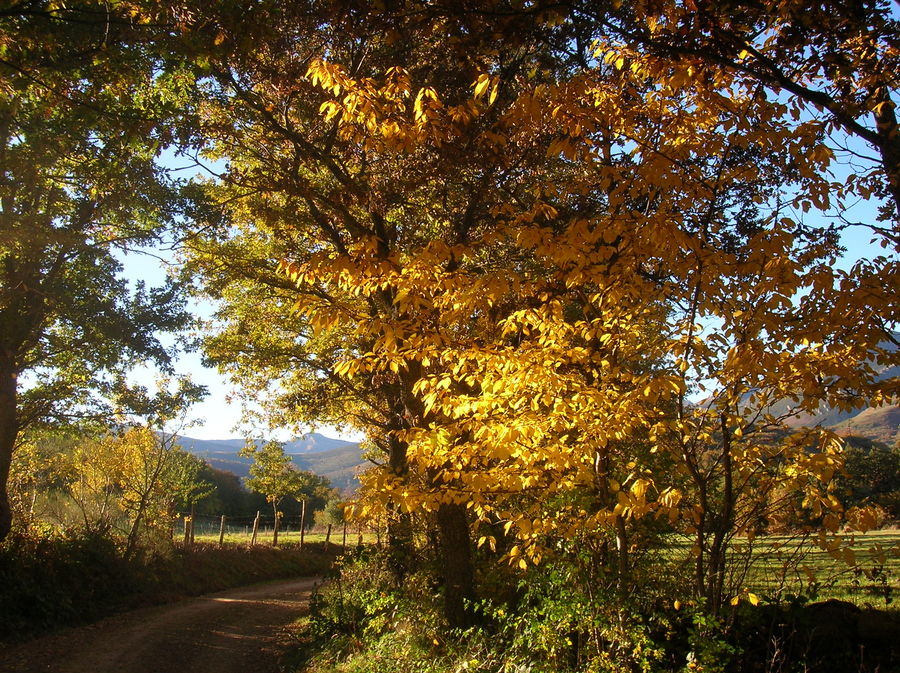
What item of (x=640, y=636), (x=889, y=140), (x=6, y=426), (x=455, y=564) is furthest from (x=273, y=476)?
(x=889, y=140)

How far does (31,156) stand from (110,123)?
2549 millimetres

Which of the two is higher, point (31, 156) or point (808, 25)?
point (31, 156)

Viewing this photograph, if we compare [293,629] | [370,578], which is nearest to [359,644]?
[370,578]

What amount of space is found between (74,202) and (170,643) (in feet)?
28.5

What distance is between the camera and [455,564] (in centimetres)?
754

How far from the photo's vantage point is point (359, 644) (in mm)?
8484

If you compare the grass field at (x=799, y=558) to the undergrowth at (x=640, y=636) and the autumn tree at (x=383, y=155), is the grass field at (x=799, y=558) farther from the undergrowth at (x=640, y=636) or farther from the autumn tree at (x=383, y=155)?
the autumn tree at (x=383, y=155)

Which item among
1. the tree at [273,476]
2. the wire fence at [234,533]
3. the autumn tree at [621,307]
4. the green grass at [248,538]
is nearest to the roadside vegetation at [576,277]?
the autumn tree at [621,307]

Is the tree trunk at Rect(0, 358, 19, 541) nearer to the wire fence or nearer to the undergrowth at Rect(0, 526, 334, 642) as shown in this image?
the undergrowth at Rect(0, 526, 334, 642)

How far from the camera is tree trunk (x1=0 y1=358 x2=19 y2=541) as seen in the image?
1212 centimetres

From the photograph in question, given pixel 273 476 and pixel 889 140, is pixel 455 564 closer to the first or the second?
pixel 889 140

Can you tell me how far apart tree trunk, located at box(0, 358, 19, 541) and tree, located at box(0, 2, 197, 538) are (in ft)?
0.08

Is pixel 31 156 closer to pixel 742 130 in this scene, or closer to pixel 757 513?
pixel 742 130

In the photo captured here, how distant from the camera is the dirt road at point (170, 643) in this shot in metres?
8.88
